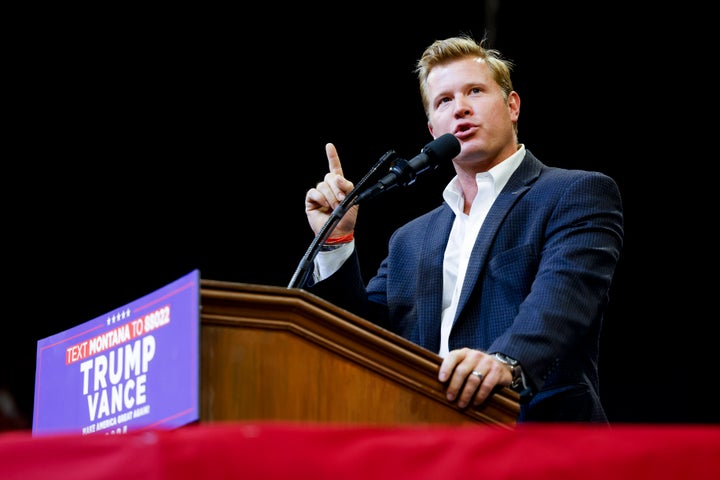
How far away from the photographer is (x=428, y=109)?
245 centimetres

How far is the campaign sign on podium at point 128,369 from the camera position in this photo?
1.23m

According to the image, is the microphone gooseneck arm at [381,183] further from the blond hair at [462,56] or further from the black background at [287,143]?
the black background at [287,143]

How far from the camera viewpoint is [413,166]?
1.84m

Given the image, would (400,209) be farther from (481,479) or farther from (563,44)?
(481,479)

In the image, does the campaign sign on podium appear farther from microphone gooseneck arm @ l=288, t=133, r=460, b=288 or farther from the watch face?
the watch face

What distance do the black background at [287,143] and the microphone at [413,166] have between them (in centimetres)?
201

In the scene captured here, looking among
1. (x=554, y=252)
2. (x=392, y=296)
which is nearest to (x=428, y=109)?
(x=392, y=296)

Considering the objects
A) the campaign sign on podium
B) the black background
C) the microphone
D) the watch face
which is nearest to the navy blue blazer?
the watch face

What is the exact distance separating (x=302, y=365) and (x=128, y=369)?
235mm

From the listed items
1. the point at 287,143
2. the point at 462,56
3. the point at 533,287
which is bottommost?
the point at 533,287

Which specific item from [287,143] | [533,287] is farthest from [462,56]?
[287,143]

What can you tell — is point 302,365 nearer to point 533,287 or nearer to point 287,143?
point 533,287

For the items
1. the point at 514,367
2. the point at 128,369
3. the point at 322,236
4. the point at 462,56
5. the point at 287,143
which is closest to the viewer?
the point at 128,369

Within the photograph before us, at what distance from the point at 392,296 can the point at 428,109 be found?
20.2 inches
